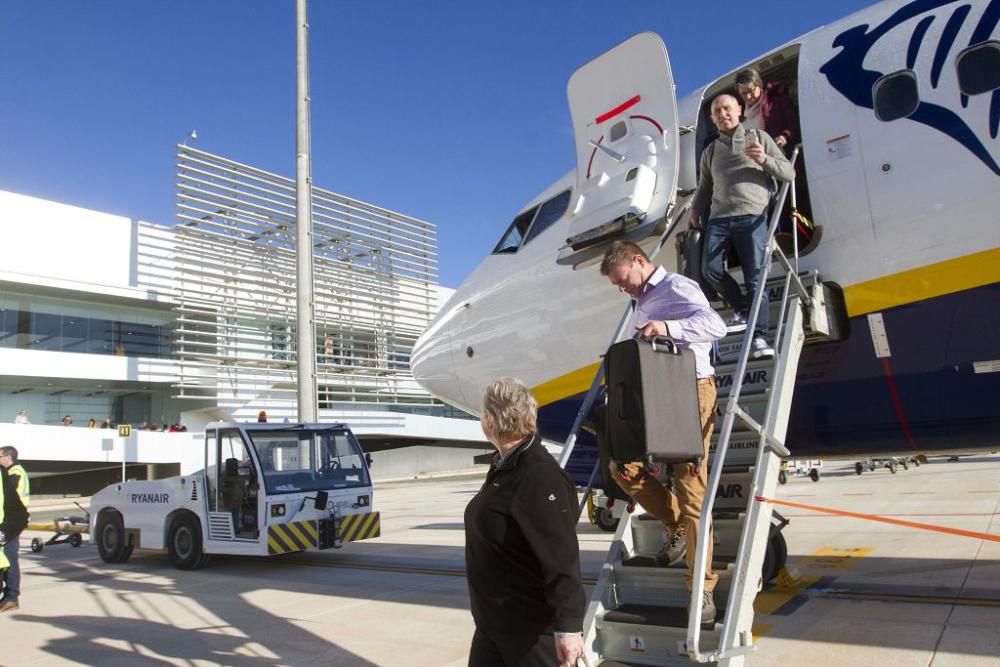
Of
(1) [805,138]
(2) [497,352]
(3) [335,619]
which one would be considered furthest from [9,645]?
(1) [805,138]

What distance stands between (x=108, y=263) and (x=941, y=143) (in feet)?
110

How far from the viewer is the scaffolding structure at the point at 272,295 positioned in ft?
109

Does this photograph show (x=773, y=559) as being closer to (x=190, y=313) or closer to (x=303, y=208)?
(x=303, y=208)

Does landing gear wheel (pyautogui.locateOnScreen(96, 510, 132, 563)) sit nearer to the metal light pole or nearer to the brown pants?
the metal light pole

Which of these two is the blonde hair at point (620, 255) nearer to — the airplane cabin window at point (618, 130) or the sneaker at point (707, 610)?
the sneaker at point (707, 610)

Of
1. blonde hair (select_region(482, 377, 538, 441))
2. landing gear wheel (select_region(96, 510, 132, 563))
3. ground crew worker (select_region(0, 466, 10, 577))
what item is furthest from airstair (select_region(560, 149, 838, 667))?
landing gear wheel (select_region(96, 510, 132, 563))

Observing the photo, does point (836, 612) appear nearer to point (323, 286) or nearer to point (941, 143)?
point (941, 143)

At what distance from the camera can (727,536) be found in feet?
15.2

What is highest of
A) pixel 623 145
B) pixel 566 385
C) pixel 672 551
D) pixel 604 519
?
pixel 623 145

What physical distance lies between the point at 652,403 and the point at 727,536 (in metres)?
1.43

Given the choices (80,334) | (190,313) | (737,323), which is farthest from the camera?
(190,313)

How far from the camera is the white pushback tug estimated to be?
406 inches

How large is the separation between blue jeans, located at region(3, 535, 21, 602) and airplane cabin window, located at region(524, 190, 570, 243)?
6438 millimetres

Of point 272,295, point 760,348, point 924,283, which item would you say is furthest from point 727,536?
point 272,295
